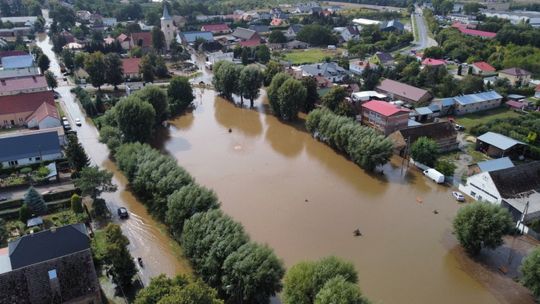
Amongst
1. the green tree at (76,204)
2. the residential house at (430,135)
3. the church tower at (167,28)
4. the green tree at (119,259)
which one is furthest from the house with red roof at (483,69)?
the green tree at (119,259)

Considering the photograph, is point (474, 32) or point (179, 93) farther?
point (474, 32)

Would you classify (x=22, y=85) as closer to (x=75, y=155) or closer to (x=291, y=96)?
(x=75, y=155)

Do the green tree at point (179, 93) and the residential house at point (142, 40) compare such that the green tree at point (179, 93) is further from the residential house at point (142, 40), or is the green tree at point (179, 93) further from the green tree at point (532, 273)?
the green tree at point (532, 273)

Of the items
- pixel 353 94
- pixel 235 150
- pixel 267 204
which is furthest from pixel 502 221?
pixel 353 94

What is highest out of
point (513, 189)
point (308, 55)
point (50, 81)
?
point (50, 81)

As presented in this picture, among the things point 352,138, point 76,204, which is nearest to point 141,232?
point 76,204

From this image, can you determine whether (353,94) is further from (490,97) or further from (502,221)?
(502,221)
